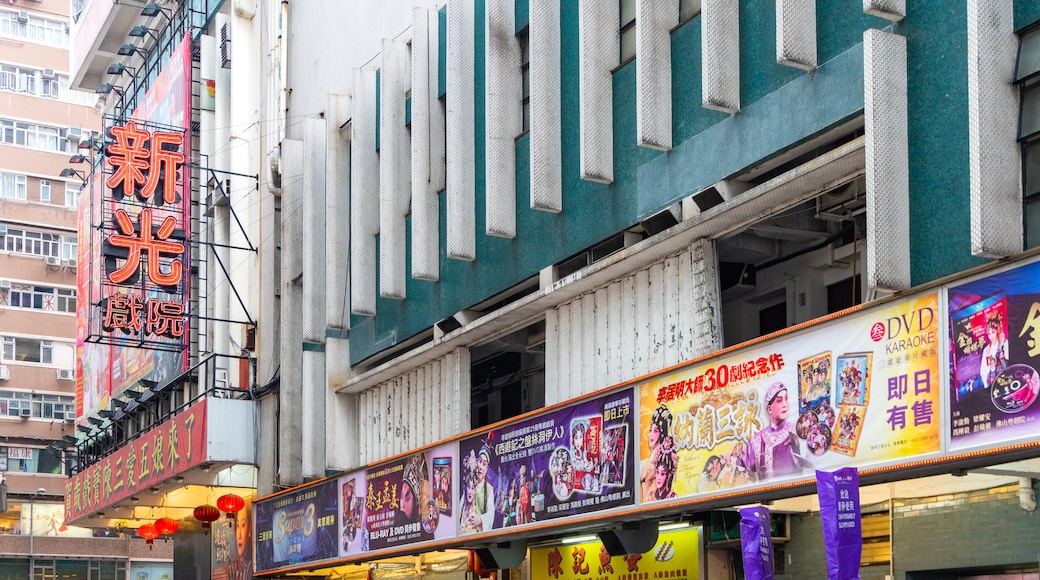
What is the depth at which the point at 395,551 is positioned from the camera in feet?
72.5

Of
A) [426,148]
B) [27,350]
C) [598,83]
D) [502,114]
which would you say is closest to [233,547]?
[426,148]

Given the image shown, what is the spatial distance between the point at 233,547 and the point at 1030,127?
22.5m

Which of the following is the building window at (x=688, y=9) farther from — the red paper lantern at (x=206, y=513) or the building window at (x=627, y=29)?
the red paper lantern at (x=206, y=513)

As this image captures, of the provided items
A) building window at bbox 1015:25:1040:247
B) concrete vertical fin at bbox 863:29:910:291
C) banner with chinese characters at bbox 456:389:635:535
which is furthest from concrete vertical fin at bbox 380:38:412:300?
building window at bbox 1015:25:1040:247

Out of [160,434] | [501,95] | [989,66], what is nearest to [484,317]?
[501,95]

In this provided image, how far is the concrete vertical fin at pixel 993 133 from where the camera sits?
11703 mm

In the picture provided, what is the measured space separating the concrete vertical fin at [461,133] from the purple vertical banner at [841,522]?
10.0 meters

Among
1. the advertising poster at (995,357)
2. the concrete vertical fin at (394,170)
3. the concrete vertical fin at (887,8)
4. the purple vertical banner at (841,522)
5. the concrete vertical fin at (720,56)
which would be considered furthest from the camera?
the concrete vertical fin at (394,170)

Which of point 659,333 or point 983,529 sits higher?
point 659,333

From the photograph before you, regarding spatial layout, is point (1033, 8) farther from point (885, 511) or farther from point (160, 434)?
point (160, 434)

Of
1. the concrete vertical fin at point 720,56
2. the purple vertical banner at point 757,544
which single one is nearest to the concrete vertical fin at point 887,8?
the concrete vertical fin at point 720,56

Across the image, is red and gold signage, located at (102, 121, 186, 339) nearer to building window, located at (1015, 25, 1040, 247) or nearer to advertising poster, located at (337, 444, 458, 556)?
advertising poster, located at (337, 444, 458, 556)

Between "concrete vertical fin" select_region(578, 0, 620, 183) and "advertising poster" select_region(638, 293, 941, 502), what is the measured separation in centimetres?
312

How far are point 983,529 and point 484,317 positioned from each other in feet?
28.1
